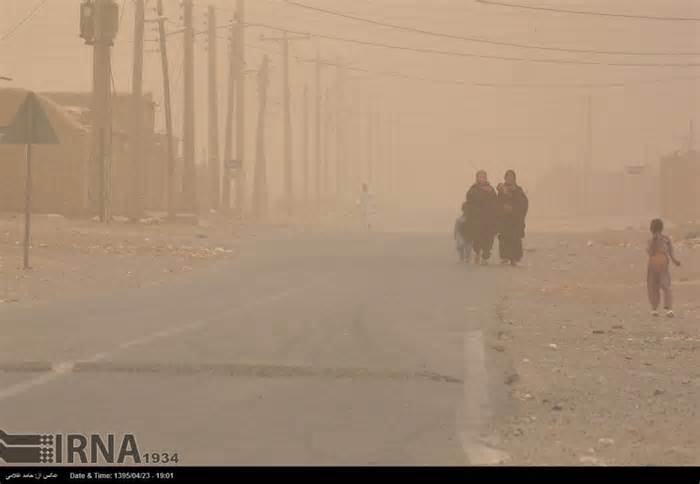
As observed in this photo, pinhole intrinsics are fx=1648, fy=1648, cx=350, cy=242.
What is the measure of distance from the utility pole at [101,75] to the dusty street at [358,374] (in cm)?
2305

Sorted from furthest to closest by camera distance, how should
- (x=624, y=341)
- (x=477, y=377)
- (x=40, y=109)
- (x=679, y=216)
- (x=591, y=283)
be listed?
1. (x=679, y=216)
2. (x=591, y=283)
3. (x=40, y=109)
4. (x=624, y=341)
5. (x=477, y=377)

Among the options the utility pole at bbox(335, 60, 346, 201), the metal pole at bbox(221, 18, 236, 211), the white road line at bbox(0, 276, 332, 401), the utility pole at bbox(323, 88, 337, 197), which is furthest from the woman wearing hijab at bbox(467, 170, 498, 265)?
the utility pole at bbox(335, 60, 346, 201)

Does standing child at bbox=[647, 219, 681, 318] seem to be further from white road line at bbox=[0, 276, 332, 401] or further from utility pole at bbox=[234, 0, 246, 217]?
utility pole at bbox=[234, 0, 246, 217]

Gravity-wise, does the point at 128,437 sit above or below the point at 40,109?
below

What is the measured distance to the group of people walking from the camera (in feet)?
114

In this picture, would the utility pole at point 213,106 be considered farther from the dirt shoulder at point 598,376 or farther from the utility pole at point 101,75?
the dirt shoulder at point 598,376

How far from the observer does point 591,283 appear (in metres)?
30.9

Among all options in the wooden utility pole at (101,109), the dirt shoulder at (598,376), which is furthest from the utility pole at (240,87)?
the dirt shoulder at (598,376)

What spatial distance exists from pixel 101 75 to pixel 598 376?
35.7 m

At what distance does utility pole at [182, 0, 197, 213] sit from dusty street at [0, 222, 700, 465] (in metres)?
31.0
